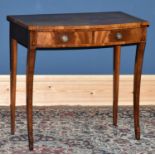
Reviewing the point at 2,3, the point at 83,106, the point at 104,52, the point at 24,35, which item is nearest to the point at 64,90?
the point at 83,106

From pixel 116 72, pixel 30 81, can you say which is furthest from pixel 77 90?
pixel 30 81

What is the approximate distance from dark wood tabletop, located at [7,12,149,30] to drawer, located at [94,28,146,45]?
0.04 m

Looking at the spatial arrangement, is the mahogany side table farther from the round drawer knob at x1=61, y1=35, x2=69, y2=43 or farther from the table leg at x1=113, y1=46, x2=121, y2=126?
the table leg at x1=113, y1=46, x2=121, y2=126

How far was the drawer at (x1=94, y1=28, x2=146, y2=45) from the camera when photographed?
2.40 m

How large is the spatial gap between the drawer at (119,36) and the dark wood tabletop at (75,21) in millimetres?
39

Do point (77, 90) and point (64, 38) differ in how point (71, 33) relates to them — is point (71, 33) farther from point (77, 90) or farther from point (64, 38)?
point (77, 90)

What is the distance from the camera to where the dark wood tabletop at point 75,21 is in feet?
7.72

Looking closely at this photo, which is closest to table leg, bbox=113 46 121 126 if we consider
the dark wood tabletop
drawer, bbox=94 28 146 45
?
Result: the dark wood tabletop

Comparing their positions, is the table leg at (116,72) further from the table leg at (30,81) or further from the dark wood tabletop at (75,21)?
the table leg at (30,81)

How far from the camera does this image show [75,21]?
2455mm

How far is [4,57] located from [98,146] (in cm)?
106

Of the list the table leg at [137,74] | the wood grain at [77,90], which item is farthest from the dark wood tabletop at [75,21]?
the wood grain at [77,90]

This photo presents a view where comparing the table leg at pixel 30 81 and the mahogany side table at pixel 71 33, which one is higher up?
the mahogany side table at pixel 71 33

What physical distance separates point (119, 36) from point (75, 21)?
255 millimetres
